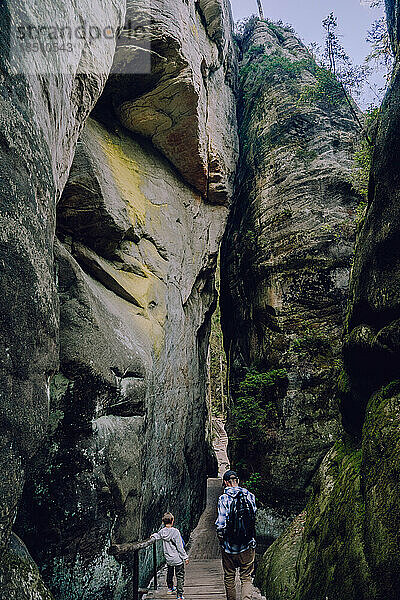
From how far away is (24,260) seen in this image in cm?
310

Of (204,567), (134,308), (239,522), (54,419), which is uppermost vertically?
(134,308)

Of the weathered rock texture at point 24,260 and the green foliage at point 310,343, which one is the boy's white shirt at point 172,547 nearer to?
the weathered rock texture at point 24,260

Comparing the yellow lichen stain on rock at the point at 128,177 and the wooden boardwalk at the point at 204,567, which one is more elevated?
the yellow lichen stain on rock at the point at 128,177

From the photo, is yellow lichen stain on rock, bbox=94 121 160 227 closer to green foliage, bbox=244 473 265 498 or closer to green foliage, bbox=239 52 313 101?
green foliage, bbox=244 473 265 498

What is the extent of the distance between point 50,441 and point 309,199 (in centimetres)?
1006

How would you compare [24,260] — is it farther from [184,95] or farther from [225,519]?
[184,95]

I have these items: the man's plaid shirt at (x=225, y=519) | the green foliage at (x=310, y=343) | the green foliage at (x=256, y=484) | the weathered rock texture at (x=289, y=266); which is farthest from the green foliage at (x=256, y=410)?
the man's plaid shirt at (x=225, y=519)

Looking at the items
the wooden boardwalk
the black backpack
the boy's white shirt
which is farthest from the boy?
the black backpack

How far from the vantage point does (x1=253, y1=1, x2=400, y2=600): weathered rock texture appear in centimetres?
337

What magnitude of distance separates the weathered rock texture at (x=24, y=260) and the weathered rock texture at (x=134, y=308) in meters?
1.66

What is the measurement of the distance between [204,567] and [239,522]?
5000 mm

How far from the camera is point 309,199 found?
1212 cm

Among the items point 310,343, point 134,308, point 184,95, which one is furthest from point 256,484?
point 184,95

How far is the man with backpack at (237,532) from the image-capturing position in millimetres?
4578
